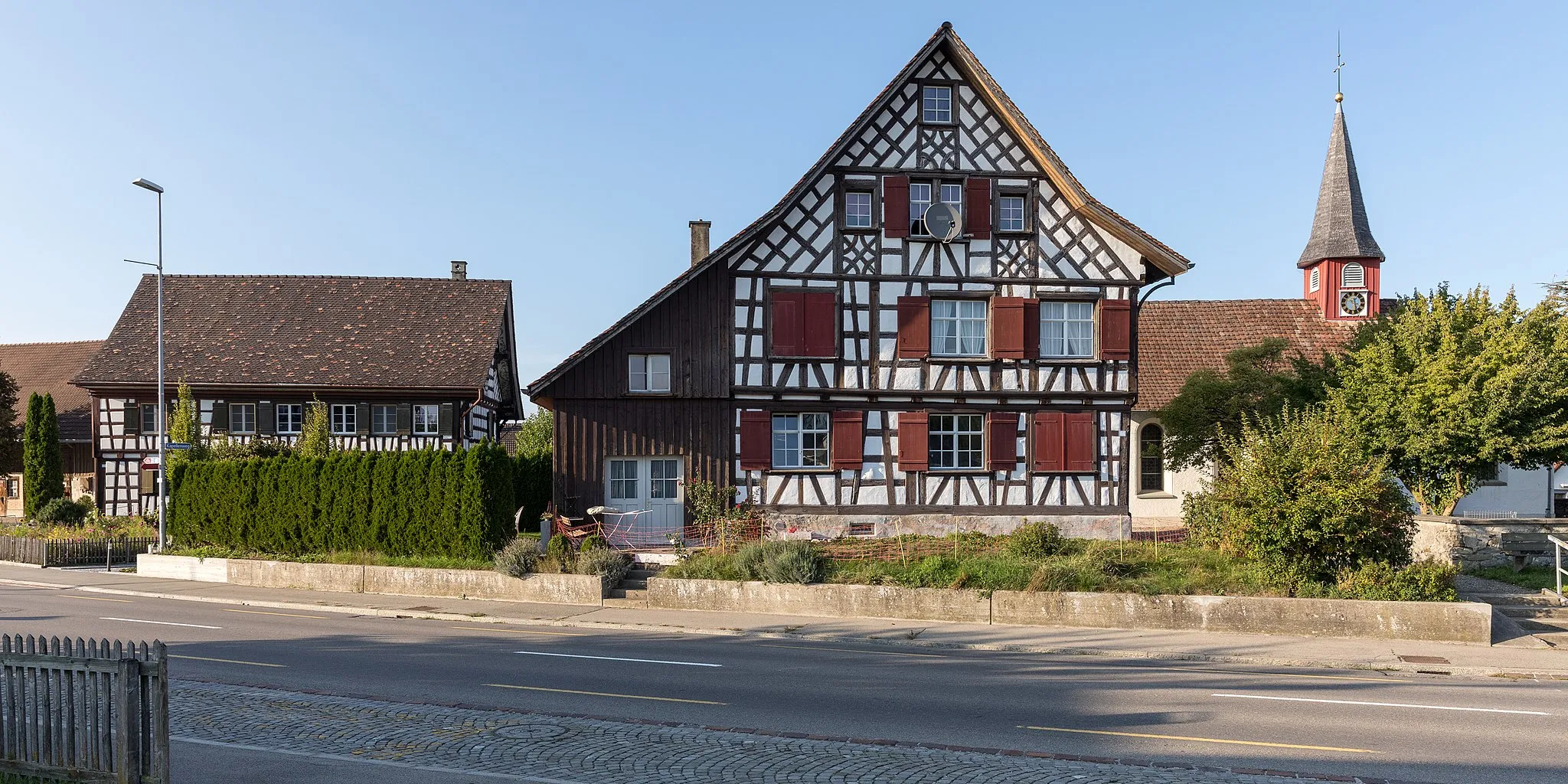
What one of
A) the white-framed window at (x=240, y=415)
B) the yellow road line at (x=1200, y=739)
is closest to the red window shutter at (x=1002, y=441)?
the yellow road line at (x=1200, y=739)

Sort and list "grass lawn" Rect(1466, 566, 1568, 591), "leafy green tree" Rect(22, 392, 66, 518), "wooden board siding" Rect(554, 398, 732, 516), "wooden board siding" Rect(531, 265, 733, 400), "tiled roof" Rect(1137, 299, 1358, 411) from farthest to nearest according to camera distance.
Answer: "leafy green tree" Rect(22, 392, 66, 518), "tiled roof" Rect(1137, 299, 1358, 411), "wooden board siding" Rect(531, 265, 733, 400), "wooden board siding" Rect(554, 398, 732, 516), "grass lawn" Rect(1466, 566, 1568, 591)

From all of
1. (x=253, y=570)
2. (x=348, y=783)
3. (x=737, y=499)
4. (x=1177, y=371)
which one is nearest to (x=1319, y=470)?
(x=737, y=499)

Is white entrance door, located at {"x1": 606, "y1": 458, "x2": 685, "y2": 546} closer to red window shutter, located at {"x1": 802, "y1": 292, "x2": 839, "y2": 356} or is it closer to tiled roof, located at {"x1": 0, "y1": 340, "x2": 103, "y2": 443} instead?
red window shutter, located at {"x1": 802, "y1": 292, "x2": 839, "y2": 356}

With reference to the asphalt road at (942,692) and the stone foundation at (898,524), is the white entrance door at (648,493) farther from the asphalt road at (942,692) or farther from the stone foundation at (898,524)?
the asphalt road at (942,692)

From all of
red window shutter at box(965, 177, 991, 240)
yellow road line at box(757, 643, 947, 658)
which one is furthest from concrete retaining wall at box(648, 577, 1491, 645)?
red window shutter at box(965, 177, 991, 240)

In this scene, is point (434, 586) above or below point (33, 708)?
below

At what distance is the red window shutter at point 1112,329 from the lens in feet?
82.2

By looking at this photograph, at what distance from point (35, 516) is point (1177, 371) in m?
35.8

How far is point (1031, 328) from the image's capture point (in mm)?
25047

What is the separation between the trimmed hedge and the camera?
21375 millimetres

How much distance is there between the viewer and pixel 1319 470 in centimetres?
1612

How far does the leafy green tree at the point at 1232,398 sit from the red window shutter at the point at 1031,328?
4.33 m

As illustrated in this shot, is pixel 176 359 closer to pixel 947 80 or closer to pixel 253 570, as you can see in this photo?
pixel 253 570

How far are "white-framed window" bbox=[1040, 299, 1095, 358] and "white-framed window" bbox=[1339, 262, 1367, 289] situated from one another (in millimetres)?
18023
